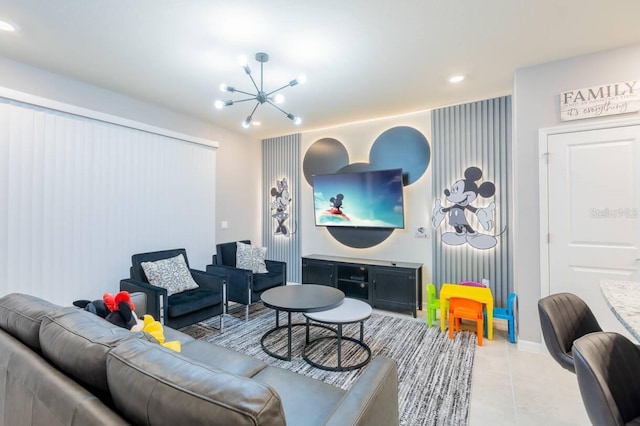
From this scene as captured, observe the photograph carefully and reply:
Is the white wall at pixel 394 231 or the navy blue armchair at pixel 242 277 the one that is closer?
the navy blue armchair at pixel 242 277

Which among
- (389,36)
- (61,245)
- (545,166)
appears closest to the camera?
(389,36)

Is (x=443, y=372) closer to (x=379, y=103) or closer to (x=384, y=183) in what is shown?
(x=384, y=183)

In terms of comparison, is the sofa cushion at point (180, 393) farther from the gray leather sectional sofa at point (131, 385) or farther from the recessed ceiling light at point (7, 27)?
the recessed ceiling light at point (7, 27)

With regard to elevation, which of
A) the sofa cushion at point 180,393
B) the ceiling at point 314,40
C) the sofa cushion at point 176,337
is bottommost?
the sofa cushion at point 176,337

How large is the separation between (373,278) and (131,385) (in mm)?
3418

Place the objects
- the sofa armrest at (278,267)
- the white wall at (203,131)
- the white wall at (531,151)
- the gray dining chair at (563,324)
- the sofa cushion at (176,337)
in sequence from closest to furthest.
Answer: the gray dining chair at (563,324), the sofa cushion at (176,337), the white wall at (531,151), the white wall at (203,131), the sofa armrest at (278,267)

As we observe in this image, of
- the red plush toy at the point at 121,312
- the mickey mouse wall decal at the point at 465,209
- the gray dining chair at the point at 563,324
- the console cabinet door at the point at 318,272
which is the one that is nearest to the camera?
the gray dining chair at the point at 563,324

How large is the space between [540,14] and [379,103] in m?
1.89

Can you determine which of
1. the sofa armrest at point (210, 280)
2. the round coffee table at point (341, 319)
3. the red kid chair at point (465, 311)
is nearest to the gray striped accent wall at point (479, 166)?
the red kid chair at point (465, 311)

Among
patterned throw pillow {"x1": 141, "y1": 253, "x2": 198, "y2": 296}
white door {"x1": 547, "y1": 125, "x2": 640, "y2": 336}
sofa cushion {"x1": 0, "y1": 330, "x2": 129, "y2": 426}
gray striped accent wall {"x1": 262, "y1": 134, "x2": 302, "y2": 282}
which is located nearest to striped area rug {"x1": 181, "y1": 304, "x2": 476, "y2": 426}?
patterned throw pillow {"x1": 141, "y1": 253, "x2": 198, "y2": 296}

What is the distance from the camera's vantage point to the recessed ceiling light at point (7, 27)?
7.18 feet

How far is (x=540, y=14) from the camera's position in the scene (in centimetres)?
209

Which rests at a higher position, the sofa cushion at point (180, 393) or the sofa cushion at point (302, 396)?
the sofa cushion at point (180, 393)

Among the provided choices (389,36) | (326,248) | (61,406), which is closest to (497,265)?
(326,248)
